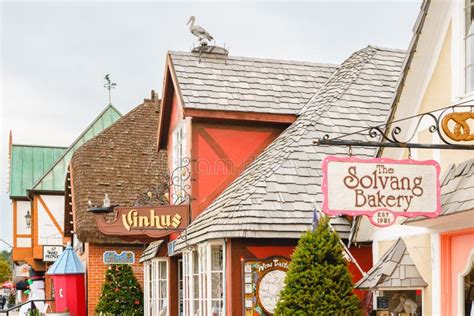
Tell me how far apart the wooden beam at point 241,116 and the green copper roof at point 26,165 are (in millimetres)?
22883

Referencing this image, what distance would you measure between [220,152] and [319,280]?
589cm

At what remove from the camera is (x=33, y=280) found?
107 ft

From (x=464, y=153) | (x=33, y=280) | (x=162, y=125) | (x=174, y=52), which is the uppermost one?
(x=174, y=52)

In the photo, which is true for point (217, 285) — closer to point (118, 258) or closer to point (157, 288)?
point (157, 288)

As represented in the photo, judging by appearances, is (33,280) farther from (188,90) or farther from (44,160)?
(188,90)

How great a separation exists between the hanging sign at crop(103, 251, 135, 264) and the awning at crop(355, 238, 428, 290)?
11854mm

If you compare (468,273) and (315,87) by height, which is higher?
(315,87)

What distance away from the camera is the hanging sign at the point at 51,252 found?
1074 inches

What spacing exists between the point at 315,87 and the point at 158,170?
750cm

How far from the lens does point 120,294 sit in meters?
19.8

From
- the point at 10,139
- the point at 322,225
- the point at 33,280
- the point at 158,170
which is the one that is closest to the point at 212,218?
the point at 322,225

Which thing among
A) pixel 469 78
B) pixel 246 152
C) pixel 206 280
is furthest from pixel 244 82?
pixel 469 78

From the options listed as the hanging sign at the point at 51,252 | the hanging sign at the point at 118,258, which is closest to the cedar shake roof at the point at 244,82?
the hanging sign at the point at 118,258

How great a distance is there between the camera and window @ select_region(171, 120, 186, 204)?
14.9 metres
